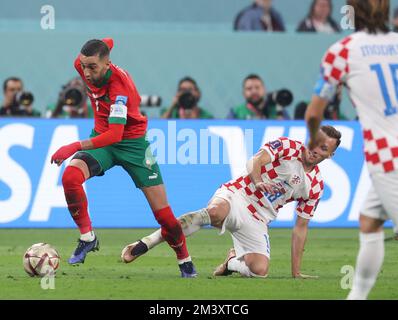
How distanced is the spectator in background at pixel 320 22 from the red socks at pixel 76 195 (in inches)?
377

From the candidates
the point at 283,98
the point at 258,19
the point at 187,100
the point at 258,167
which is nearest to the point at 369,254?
the point at 258,167

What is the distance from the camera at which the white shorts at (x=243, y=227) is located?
35.6ft

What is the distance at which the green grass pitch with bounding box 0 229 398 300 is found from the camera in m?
9.18

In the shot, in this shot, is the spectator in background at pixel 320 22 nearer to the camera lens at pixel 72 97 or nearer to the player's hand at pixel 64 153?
the camera lens at pixel 72 97

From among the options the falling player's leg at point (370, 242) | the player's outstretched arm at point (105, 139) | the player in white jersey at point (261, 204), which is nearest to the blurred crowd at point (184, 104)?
the player in white jersey at point (261, 204)

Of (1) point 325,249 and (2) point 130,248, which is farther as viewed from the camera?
(1) point 325,249

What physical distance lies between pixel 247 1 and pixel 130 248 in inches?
372

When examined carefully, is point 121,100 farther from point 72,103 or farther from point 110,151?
point 72,103

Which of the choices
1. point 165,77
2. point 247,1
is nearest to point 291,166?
point 165,77

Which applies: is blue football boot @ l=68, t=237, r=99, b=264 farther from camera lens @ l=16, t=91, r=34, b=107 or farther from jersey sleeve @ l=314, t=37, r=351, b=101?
camera lens @ l=16, t=91, r=34, b=107

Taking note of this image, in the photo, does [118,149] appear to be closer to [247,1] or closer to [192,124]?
[192,124]

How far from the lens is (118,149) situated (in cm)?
1051
